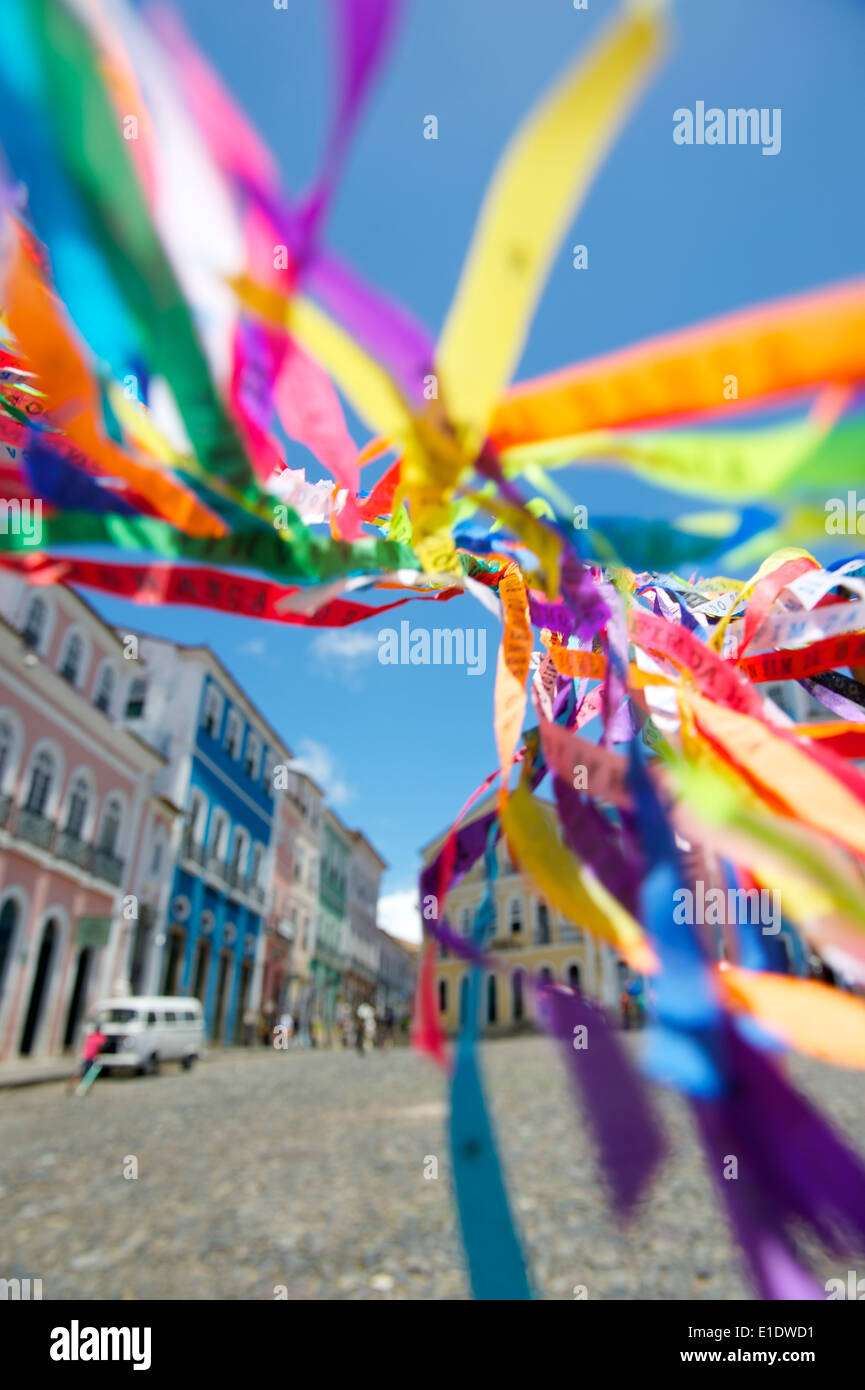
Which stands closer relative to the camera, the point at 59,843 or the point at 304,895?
the point at 59,843

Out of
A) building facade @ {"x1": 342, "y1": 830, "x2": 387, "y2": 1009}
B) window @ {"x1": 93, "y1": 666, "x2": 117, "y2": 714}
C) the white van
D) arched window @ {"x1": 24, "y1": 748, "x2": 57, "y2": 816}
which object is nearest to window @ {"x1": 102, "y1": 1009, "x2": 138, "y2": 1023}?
the white van

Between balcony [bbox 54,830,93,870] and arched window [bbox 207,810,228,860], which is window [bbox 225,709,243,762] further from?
balcony [bbox 54,830,93,870]

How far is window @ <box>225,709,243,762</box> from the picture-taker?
21.6 m

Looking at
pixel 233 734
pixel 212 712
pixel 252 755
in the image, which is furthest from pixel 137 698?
pixel 252 755

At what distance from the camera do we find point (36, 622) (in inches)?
527

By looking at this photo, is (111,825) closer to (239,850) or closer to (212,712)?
(212,712)

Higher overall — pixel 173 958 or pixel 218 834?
pixel 218 834

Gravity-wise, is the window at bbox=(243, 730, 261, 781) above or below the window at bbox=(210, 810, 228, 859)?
above

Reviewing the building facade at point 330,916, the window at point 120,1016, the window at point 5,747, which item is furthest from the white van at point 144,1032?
the building facade at point 330,916

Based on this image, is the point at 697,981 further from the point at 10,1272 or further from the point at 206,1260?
the point at 206,1260

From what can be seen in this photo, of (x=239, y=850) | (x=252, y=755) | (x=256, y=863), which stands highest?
(x=252, y=755)

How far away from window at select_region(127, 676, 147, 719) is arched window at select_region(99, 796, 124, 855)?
4.49 meters

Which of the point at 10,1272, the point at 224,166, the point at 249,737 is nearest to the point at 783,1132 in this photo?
the point at 224,166

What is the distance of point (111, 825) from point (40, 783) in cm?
284
